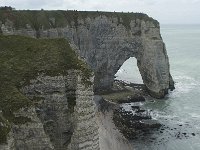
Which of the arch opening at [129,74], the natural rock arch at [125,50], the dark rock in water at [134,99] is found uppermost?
the natural rock arch at [125,50]

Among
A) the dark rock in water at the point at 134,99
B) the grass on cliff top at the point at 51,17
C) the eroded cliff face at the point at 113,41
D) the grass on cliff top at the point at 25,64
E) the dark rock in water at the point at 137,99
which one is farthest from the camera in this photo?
the eroded cliff face at the point at 113,41

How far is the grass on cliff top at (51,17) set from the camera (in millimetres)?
77875

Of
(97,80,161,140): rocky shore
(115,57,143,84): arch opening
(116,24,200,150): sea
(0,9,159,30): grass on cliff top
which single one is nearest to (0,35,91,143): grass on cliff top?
(116,24,200,150): sea

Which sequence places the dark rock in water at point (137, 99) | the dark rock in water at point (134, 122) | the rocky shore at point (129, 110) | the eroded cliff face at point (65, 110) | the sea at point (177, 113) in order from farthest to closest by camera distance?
the dark rock in water at point (137, 99)
the rocky shore at point (129, 110)
the dark rock in water at point (134, 122)
the sea at point (177, 113)
the eroded cliff face at point (65, 110)

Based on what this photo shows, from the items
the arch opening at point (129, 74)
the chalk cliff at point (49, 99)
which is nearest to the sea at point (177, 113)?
the arch opening at point (129, 74)

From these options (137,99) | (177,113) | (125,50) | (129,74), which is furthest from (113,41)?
(129,74)

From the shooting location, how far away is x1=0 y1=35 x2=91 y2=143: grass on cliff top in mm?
26984

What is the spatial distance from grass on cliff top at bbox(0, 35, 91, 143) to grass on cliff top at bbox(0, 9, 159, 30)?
43.8 m

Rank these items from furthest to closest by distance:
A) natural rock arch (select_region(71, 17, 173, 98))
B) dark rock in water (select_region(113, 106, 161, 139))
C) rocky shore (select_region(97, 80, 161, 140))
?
natural rock arch (select_region(71, 17, 173, 98))
rocky shore (select_region(97, 80, 161, 140))
dark rock in water (select_region(113, 106, 161, 139))

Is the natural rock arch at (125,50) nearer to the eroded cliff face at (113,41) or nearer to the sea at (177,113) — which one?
the eroded cliff face at (113,41)

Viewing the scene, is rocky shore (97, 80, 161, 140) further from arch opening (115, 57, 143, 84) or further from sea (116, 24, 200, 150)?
arch opening (115, 57, 143, 84)

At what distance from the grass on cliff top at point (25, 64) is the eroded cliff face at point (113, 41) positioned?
48628mm

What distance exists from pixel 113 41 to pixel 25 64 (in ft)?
190

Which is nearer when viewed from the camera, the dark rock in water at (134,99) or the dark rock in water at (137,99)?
the dark rock in water at (134,99)
